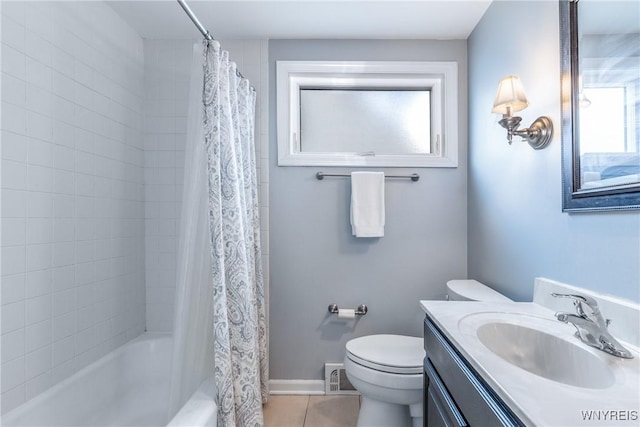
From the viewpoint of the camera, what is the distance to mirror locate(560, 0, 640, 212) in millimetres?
869

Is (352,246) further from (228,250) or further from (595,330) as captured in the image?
(595,330)

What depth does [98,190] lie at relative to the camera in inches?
65.3

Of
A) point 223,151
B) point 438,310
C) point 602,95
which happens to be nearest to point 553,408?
point 438,310

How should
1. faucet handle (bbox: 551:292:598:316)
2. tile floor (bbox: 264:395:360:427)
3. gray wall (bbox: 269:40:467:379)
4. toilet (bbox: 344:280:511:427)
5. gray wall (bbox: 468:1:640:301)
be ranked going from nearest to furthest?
1. faucet handle (bbox: 551:292:598:316)
2. gray wall (bbox: 468:1:640:301)
3. toilet (bbox: 344:280:511:427)
4. tile floor (bbox: 264:395:360:427)
5. gray wall (bbox: 269:40:467:379)

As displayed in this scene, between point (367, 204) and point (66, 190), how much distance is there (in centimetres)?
153

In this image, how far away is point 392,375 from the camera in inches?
58.1

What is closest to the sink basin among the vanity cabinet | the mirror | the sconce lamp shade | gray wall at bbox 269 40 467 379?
the vanity cabinet

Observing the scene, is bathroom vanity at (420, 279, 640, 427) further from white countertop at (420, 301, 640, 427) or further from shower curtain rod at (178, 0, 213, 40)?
shower curtain rod at (178, 0, 213, 40)

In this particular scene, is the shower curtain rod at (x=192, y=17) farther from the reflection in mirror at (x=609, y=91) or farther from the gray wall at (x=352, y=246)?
the reflection in mirror at (x=609, y=91)

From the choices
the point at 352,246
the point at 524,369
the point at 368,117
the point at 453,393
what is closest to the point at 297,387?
the point at 352,246

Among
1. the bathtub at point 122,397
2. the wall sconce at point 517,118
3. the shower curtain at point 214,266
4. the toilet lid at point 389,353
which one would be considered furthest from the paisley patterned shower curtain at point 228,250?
the wall sconce at point 517,118

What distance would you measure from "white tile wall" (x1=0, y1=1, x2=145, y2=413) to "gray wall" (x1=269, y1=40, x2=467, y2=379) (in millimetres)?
856

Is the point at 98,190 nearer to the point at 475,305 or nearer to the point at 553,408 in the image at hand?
the point at 475,305

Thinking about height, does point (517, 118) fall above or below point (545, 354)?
above
